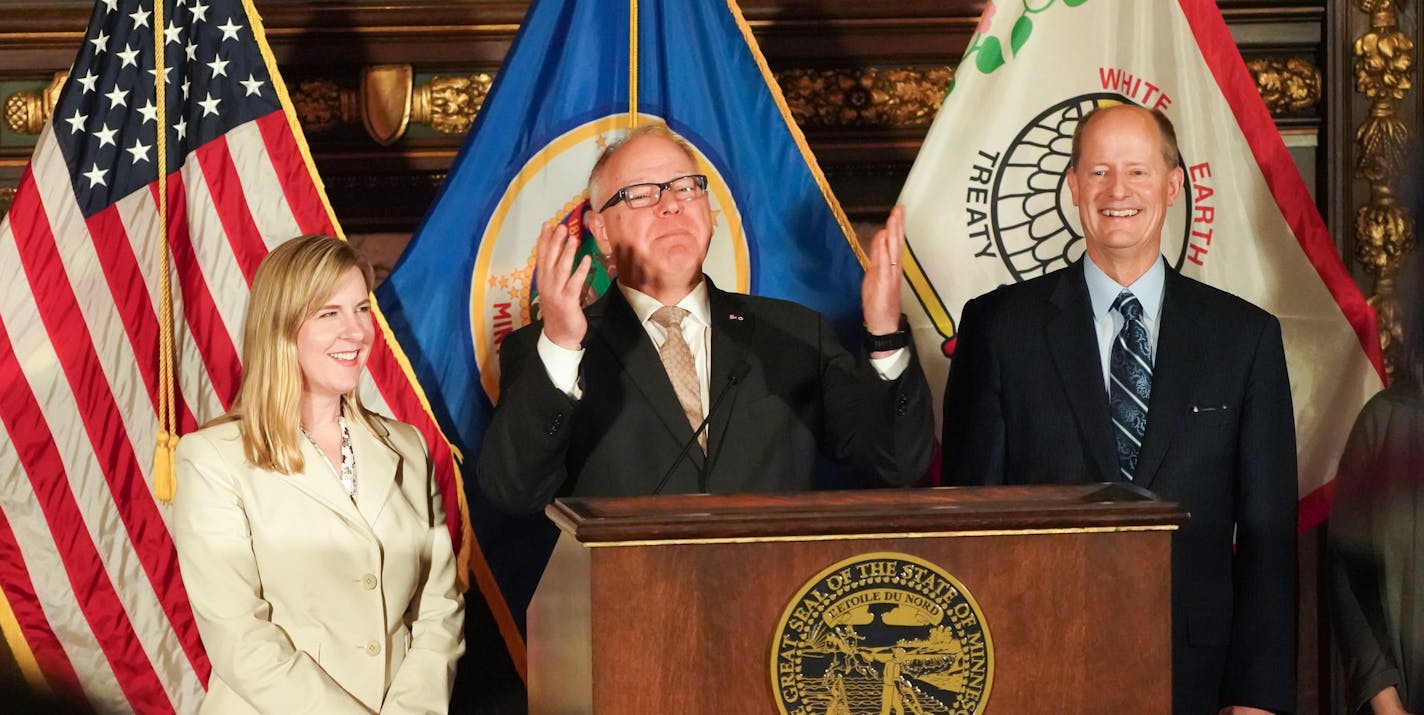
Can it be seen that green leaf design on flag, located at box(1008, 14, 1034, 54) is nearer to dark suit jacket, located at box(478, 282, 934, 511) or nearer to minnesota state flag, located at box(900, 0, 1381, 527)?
minnesota state flag, located at box(900, 0, 1381, 527)

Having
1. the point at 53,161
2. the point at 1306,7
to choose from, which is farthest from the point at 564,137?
the point at 1306,7

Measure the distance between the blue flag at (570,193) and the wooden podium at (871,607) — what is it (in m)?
1.51

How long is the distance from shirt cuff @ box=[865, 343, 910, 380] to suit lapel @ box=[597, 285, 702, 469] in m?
0.35

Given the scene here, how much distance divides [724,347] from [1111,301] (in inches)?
26.6

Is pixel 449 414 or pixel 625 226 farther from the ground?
pixel 625 226

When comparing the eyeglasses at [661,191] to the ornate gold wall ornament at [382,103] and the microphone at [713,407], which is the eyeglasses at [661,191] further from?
the ornate gold wall ornament at [382,103]

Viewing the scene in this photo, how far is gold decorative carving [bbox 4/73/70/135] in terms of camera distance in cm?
388

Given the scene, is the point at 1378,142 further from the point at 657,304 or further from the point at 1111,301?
the point at 657,304

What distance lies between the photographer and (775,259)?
343 cm

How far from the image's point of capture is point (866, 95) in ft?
13.2

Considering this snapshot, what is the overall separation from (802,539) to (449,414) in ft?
5.44

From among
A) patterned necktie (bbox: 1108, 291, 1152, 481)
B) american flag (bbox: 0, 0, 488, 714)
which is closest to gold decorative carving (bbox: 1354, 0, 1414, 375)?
patterned necktie (bbox: 1108, 291, 1152, 481)

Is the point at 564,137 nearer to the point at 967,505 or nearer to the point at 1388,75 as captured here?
the point at 967,505

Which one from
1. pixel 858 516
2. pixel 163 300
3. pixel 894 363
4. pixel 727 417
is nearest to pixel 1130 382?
pixel 894 363
